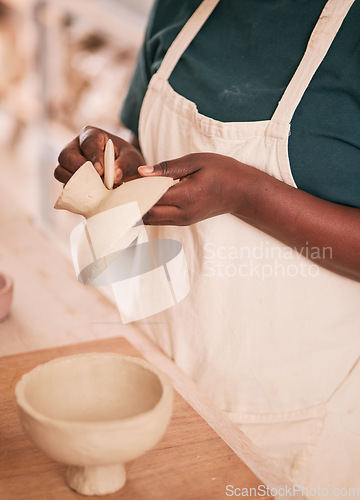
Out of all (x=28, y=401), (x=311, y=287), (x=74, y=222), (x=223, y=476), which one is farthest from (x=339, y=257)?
(x=74, y=222)

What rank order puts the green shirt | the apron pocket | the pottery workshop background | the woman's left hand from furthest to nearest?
the pottery workshop background < the apron pocket < the green shirt < the woman's left hand

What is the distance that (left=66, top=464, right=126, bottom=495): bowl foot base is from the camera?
65 centimetres

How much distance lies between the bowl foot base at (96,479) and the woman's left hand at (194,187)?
33 centimetres

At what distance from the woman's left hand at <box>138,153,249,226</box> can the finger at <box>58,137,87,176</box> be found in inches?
7.3

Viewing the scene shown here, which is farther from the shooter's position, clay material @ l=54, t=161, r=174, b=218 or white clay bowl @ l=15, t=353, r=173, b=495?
clay material @ l=54, t=161, r=174, b=218

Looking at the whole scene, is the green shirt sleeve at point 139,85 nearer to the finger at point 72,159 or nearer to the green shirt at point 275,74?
the green shirt at point 275,74

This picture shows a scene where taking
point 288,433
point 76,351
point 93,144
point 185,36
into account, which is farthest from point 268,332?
point 185,36

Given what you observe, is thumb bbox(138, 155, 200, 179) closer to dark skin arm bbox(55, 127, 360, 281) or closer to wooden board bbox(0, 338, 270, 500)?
dark skin arm bbox(55, 127, 360, 281)

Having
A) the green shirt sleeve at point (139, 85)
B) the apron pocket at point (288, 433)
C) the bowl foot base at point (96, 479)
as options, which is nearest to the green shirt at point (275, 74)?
the green shirt sleeve at point (139, 85)

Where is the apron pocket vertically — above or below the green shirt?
below

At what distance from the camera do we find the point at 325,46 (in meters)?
0.92

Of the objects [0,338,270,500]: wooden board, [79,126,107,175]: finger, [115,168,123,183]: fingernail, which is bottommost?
[0,338,270,500]: wooden board

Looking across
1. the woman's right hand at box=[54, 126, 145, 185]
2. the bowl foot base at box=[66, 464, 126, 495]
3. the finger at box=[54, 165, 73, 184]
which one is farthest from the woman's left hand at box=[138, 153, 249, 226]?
the bowl foot base at box=[66, 464, 126, 495]

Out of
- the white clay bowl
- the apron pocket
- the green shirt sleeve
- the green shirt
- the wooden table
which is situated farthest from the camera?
the green shirt sleeve
